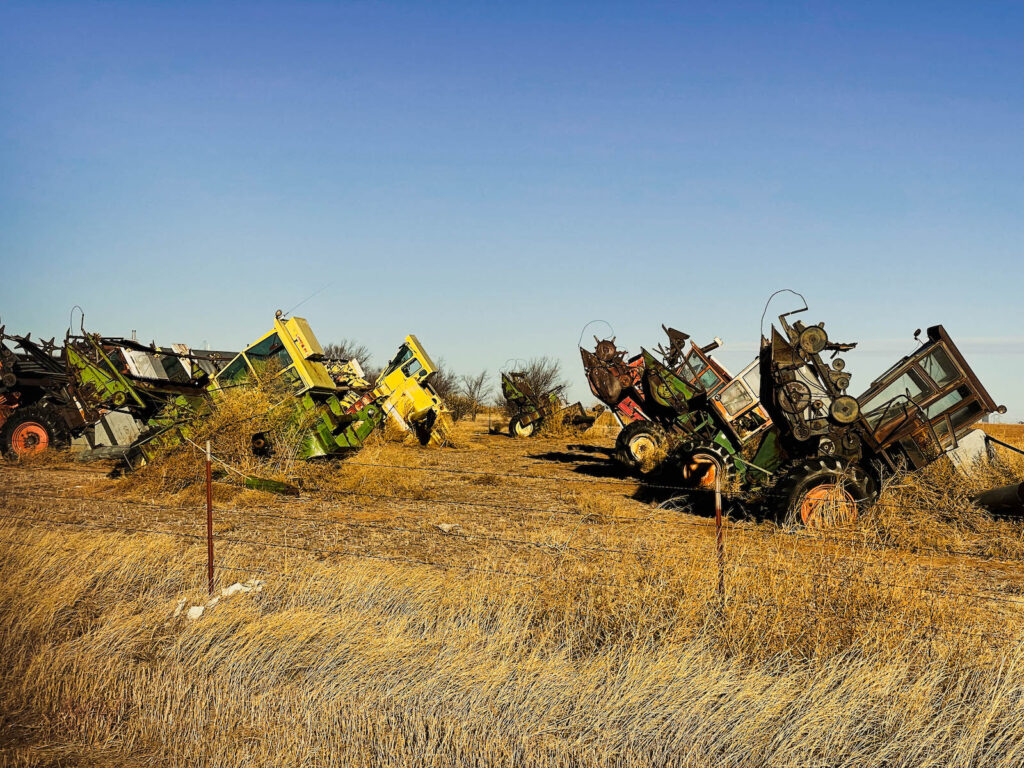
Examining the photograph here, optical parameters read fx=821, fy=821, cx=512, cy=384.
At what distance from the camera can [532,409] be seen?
98.5ft

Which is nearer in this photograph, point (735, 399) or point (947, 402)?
point (947, 402)

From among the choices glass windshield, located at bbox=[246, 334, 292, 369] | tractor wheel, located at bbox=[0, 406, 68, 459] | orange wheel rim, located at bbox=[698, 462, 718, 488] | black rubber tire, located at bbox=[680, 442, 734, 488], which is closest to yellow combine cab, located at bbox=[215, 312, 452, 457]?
glass windshield, located at bbox=[246, 334, 292, 369]


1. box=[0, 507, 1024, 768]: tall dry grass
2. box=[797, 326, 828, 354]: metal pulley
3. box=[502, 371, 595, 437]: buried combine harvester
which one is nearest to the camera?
box=[0, 507, 1024, 768]: tall dry grass

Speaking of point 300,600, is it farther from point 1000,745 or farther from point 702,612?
point 1000,745

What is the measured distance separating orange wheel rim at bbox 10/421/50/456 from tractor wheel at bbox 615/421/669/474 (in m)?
12.0

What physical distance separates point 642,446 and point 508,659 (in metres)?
12.3

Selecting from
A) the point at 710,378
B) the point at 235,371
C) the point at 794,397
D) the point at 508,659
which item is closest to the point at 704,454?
the point at 710,378

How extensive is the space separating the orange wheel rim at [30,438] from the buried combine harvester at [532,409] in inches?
623

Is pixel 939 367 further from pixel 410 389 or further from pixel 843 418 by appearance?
pixel 410 389

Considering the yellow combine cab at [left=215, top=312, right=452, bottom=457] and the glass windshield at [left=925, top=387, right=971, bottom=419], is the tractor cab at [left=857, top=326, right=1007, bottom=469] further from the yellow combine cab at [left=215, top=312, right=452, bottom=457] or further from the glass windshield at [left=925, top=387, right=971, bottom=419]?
the yellow combine cab at [left=215, top=312, right=452, bottom=457]

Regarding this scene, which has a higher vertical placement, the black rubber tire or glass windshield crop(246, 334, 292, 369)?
glass windshield crop(246, 334, 292, 369)

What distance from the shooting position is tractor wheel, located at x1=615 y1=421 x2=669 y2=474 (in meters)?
16.7

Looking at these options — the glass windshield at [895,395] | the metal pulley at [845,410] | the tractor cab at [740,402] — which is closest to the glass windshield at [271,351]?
the tractor cab at [740,402]

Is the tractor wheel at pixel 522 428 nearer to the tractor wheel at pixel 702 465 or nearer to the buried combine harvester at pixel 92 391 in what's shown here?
the buried combine harvester at pixel 92 391
